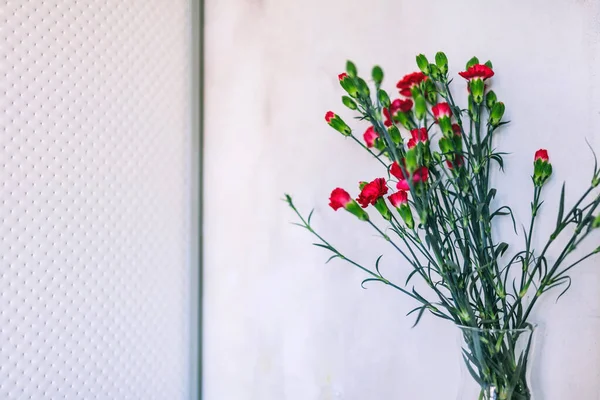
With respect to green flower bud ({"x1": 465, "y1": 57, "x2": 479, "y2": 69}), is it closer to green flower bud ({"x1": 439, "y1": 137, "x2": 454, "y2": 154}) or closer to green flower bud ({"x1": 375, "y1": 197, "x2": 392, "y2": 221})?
green flower bud ({"x1": 439, "y1": 137, "x2": 454, "y2": 154})

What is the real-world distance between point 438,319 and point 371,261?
17cm

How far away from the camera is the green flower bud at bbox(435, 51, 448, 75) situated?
2.68 ft

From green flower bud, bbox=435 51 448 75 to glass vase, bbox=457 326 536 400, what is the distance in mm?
422

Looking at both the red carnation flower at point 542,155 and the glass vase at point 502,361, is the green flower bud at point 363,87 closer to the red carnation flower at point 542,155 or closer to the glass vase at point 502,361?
the red carnation flower at point 542,155

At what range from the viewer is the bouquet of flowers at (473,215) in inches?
27.2

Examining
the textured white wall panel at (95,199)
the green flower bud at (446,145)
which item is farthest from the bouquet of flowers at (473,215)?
the textured white wall panel at (95,199)

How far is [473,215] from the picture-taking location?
A: 760mm

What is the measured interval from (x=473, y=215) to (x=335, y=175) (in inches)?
14.1

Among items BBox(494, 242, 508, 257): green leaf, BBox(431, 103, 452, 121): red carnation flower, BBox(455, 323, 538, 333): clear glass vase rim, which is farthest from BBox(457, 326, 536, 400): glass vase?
BBox(431, 103, 452, 121): red carnation flower

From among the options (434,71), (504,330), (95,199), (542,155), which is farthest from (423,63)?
(95,199)

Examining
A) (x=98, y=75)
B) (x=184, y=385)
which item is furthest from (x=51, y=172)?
(x=184, y=385)

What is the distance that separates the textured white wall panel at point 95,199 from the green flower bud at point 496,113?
2.79 ft

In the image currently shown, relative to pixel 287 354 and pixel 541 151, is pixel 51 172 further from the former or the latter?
pixel 541 151

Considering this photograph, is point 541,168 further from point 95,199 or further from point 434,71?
point 95,199
